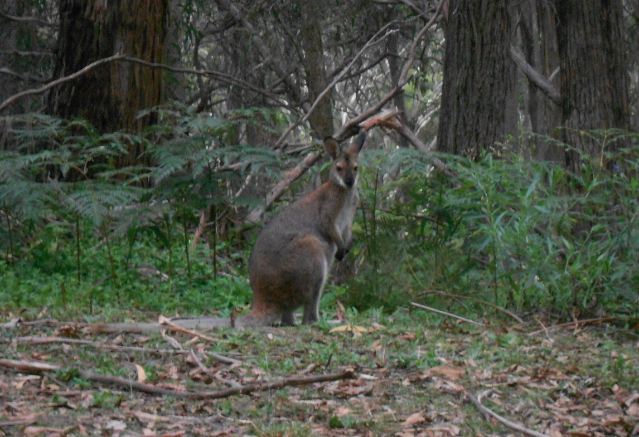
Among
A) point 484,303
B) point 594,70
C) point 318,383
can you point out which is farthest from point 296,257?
point 594,70

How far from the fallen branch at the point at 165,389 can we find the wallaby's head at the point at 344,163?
2.96 meters

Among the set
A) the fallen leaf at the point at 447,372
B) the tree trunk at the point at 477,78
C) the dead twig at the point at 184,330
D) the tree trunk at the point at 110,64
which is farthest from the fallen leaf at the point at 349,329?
the tree trunk at the point at 110,64

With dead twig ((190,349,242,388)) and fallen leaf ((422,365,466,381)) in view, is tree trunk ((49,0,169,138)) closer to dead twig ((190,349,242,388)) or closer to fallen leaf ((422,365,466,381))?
dead twig ((190,349,242,388))

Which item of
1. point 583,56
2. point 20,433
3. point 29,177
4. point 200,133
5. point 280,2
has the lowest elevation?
point 20,433

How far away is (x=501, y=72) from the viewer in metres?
8.64

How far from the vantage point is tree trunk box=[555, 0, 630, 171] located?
10516 mm

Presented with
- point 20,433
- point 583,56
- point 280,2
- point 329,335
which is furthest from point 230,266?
point 280,2

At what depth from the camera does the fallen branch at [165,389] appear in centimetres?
397

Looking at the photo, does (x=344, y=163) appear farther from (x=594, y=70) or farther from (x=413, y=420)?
(x=594, y=70)

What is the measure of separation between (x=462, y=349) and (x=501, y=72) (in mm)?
4483

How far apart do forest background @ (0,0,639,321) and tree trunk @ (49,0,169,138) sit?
2 centimetres

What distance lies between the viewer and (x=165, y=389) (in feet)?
13.2

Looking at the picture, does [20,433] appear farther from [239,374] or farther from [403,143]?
[403,143]

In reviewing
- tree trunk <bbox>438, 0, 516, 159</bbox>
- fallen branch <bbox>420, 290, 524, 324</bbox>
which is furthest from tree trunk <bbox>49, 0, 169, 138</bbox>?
fallen branch <bbox>420, 290, 524, 324</bbox>
